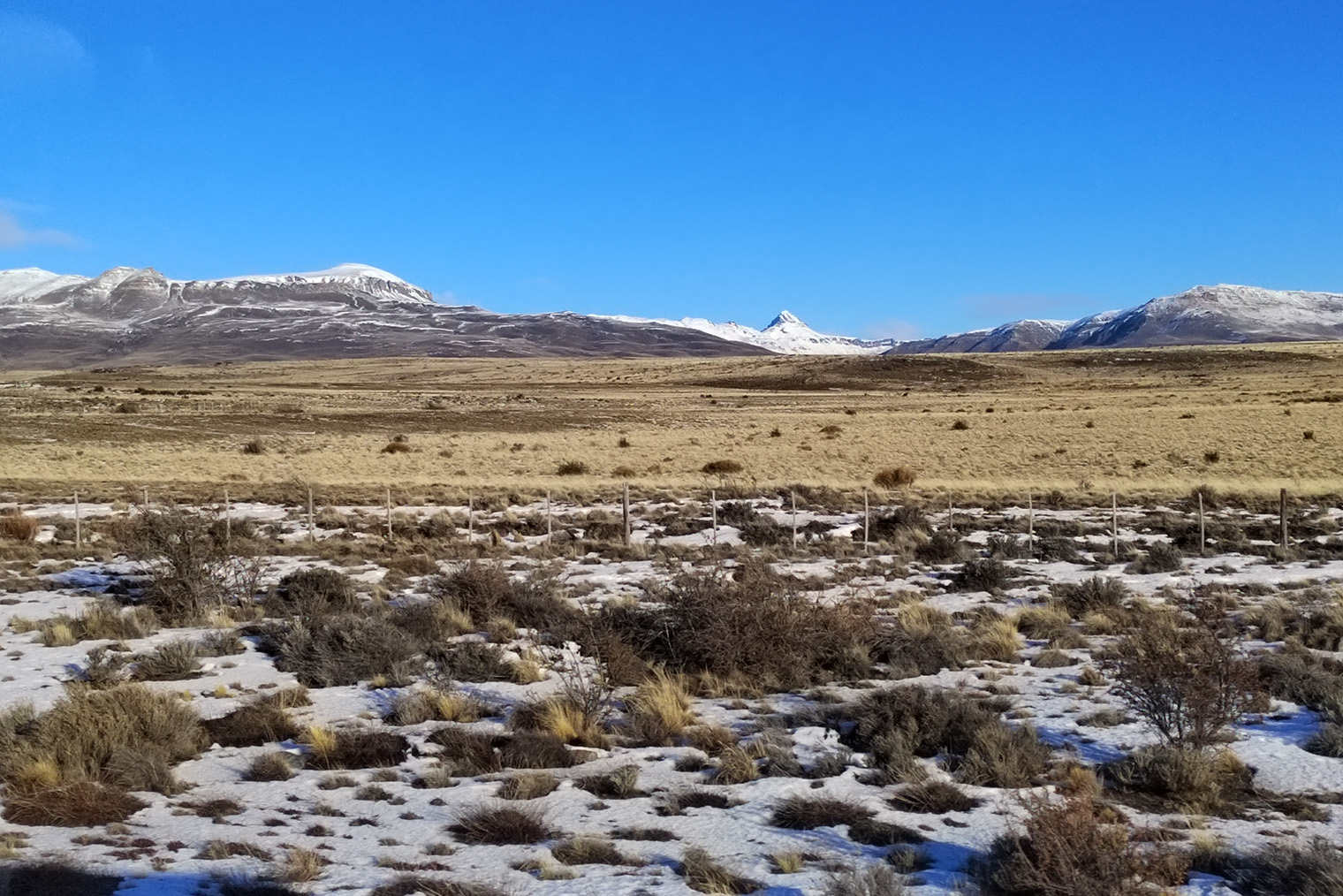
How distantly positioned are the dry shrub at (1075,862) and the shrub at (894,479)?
89.0 feet

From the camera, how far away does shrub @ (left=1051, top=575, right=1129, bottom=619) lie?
48.2ft

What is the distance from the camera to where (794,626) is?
12.0 m

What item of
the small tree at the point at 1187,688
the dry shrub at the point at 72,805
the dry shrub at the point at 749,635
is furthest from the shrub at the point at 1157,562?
the dry shrub at the point at 72,805

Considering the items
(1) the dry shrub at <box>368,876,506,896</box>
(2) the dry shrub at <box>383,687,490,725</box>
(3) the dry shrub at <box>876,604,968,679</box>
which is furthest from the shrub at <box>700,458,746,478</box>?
(1) the dry shrub at <box>368,876,506,896</box>

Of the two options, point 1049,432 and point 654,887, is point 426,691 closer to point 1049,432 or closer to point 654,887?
point 654,887

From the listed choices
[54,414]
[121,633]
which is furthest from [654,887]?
[54,414]

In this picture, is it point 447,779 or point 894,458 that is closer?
point 447,779

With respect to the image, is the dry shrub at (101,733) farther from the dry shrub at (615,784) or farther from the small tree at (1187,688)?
the small tree at (1187,688)

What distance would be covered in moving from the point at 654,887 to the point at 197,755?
4892 mm

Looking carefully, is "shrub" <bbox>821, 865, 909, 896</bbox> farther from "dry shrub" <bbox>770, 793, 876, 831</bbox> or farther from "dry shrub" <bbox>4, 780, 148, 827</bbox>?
"dry shrub" <bbox>4, 780, 148, 827</bbox>

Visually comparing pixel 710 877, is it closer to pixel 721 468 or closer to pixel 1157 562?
pixel 1157 562

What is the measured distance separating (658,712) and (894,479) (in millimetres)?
25448

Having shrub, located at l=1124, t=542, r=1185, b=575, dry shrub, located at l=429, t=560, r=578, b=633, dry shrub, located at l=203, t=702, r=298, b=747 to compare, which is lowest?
shrub, located at l=1124, t=542, r=1185, b=575

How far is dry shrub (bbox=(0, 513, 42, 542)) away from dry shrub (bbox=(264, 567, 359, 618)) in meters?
9.10
